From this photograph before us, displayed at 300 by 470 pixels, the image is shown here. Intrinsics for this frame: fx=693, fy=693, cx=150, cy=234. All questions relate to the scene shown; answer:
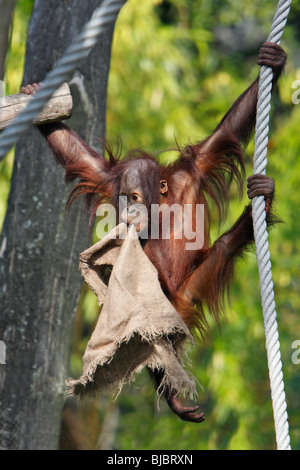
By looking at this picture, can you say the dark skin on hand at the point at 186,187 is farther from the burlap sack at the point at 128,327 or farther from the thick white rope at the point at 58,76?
the thick white rope at the point at 58,76

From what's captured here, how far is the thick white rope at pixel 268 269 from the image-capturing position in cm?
202

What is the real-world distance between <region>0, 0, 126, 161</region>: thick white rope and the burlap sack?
2.70 feet

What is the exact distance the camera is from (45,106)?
2.49 metres

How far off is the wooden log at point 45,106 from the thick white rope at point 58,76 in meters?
0.73

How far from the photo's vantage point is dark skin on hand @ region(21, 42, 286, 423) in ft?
9.04

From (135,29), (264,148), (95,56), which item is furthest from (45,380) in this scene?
(135,29)

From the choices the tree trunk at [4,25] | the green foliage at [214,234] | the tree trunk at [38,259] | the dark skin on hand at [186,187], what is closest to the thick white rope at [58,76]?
the dark skin on hand at [186,187]

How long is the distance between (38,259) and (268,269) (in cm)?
171

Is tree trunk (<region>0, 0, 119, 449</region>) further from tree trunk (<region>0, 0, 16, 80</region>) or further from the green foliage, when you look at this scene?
the green foliage

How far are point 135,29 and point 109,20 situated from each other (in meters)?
4.27

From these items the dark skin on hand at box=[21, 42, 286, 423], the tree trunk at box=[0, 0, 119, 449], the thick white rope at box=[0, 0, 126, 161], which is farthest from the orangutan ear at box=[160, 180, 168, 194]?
the thick white rope at box=[0, 0, 126, 161]

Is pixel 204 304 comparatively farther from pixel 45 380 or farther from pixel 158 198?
pixel 45 380

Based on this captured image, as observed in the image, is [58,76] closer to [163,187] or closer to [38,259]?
[163,187]

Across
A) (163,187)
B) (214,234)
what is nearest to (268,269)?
(163,187)
